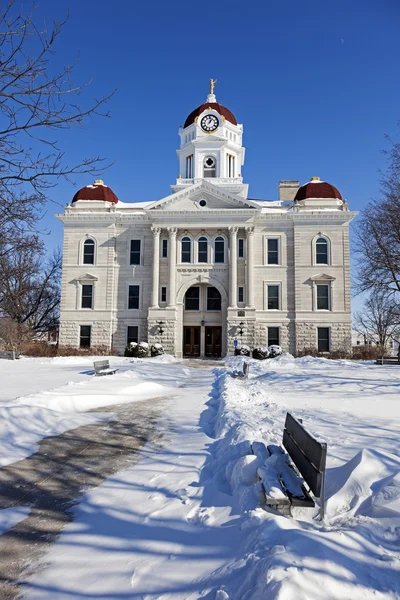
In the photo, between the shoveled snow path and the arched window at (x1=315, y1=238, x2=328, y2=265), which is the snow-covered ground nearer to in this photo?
the shoveled snow path

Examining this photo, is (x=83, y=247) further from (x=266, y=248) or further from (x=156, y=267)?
(x=266, y=248)

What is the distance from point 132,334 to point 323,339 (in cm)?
1642

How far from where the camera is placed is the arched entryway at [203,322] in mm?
35812

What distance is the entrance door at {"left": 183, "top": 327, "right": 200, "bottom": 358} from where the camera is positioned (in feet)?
118

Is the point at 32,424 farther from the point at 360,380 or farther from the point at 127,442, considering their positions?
the point at 360,380

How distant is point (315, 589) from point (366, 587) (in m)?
0.42

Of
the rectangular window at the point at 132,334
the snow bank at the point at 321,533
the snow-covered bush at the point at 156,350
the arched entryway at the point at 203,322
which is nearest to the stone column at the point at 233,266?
the arched entryway at the point at 203,322

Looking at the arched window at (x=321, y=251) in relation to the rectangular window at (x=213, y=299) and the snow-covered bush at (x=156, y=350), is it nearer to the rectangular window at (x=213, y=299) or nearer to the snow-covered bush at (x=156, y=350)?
the rectangular window at (x=213, y=299)

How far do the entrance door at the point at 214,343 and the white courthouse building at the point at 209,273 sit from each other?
0.29 feet

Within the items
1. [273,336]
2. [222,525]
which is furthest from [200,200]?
[222,525]

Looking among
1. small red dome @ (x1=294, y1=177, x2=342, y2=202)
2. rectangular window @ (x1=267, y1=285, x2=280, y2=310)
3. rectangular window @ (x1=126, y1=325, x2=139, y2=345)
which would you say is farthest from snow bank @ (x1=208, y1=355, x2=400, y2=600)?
small red dome @ (x1=294, y1=177, x2=342, y2=202)

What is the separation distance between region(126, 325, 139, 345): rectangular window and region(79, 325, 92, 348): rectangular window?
3337 millimetres

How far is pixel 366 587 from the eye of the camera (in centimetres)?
264

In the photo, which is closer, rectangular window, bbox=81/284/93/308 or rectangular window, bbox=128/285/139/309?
rectangular window, bbox=128/285/139/309
